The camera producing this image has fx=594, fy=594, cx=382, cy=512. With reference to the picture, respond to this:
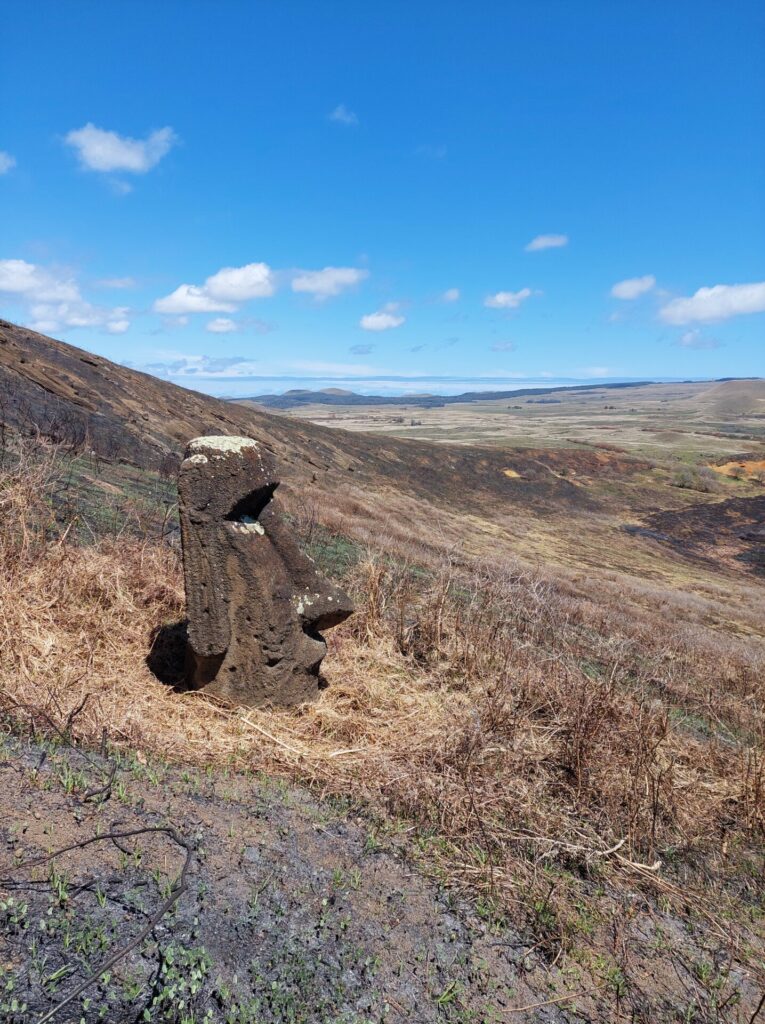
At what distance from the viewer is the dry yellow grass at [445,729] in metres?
3.44

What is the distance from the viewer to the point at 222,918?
243 centimetres

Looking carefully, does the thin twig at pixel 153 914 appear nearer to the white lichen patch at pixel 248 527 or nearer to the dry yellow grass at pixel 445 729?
the dry yellow grass at pixel 445 729

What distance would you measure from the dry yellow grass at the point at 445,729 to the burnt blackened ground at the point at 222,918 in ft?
1.20

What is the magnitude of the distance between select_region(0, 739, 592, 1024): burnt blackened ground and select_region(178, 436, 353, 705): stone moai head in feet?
4.00

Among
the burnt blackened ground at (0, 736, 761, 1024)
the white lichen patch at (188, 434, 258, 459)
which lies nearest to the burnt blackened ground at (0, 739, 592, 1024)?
the burnt blackened ground at (0, 736, 761, 1024)

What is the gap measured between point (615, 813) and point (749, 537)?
33369mm

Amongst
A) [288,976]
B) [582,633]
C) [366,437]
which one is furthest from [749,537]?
[288,976]

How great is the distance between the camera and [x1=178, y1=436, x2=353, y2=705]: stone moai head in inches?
171

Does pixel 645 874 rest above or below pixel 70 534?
below

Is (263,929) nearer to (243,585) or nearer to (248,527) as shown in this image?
(243,585)

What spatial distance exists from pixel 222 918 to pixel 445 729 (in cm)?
229

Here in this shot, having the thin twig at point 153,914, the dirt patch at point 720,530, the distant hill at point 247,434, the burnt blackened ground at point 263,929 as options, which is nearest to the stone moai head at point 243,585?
the burnt blackened ground at point 263,929

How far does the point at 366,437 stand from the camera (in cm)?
4112

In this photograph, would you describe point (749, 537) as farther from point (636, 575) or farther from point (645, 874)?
point (645, 874)
